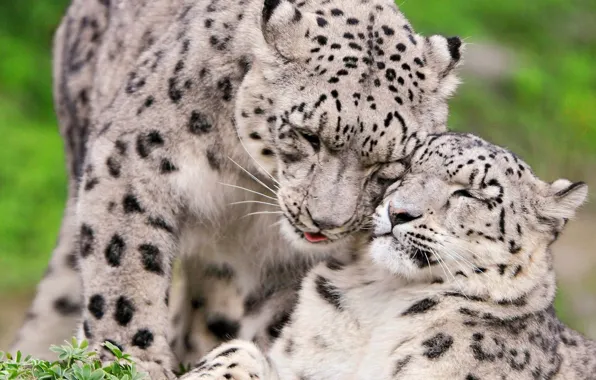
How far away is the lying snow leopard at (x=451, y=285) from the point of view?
5.60 meters

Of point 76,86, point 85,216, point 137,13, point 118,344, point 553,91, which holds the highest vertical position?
point 553,91

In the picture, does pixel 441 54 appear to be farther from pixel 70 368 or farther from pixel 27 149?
pixel 27 149

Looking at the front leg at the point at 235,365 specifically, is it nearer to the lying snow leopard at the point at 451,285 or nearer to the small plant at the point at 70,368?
the lying snow leopard at the point at 451,285

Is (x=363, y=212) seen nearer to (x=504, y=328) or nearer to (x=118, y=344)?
(x=504, y=328)

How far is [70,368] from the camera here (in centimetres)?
534

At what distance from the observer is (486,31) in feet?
56.4

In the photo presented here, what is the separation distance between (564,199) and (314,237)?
3.81 ft

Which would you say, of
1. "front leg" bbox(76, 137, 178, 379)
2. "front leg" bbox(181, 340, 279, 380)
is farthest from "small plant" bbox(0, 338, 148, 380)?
"front leg" bbox(76, 137, 178, 379)

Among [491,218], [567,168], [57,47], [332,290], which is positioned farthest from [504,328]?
[567,168]

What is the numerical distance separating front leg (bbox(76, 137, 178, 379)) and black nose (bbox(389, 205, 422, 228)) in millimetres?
1425

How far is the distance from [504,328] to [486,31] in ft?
39.2

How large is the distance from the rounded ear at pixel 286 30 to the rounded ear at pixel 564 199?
135 cm

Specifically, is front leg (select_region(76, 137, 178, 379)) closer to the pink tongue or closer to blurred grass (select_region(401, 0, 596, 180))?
the pink tongue

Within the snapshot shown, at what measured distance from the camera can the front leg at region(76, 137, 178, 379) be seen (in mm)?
6441
